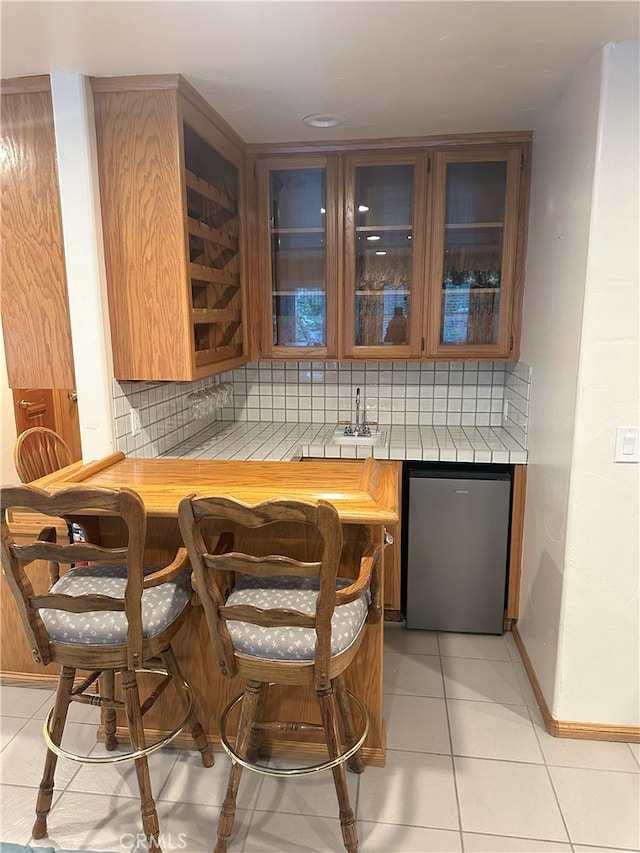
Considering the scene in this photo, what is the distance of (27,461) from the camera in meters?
2.36

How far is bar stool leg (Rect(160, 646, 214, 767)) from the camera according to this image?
1.75 m

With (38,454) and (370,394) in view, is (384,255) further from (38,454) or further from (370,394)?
(38,454)

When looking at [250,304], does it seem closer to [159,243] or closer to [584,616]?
[159,243]

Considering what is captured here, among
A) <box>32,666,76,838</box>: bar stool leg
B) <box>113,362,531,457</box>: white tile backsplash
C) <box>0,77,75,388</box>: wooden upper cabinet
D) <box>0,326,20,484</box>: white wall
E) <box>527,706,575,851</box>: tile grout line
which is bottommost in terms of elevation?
<box>527,706,575,851</box>: tile grout line

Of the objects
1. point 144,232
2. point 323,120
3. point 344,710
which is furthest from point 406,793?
point 323,120

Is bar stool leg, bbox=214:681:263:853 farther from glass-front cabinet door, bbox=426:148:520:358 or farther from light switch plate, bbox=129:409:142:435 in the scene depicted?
glass-front cabinet door, bbox=426:148:520:358

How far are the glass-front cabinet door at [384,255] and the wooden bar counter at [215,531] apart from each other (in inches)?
44.0

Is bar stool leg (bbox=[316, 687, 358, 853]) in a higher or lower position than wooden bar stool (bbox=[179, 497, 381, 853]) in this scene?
lower

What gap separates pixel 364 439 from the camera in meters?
2.97

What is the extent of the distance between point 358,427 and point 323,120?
1538 millimetres

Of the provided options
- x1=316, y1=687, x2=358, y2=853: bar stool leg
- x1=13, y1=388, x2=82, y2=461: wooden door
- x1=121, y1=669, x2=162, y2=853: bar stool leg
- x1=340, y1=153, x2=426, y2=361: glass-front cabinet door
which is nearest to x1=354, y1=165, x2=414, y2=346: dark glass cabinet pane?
x1=340, y1=153, x2=426, y2=361: glass-front cabinet door

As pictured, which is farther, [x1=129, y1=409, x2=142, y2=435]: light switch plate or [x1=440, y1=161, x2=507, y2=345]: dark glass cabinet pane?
[x1=440, y1=161, x2=507, y2=345]: dark glass cabinet pane

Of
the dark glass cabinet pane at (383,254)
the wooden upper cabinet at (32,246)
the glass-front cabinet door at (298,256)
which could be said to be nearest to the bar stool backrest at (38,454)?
the wooden upper cabinet at (32,246)

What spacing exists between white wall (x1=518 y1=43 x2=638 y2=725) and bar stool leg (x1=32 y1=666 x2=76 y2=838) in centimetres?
168
